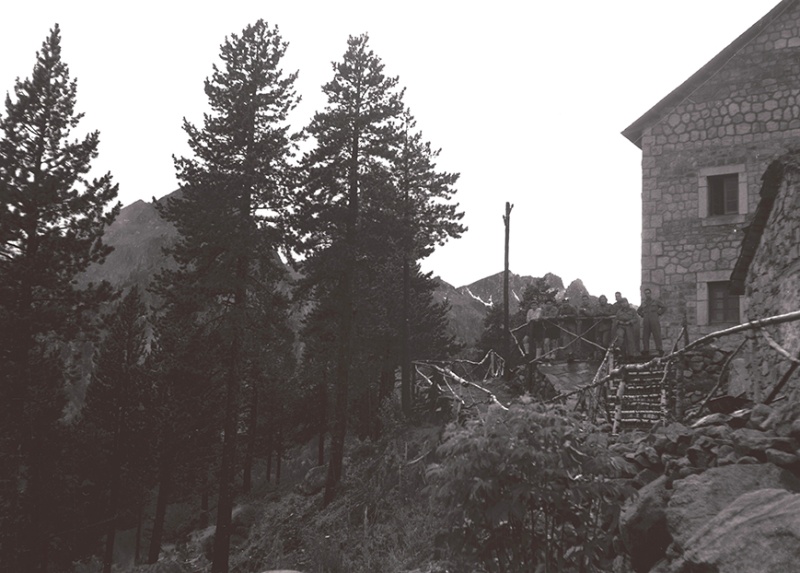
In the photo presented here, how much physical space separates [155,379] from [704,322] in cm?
2042

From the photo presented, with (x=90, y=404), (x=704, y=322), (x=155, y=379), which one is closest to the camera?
(x=704, y=322)

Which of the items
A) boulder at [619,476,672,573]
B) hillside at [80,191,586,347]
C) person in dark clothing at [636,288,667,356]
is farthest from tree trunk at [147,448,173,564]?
hillside at [80,191,586,347]

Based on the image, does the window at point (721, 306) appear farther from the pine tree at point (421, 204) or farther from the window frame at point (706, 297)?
the pine tree at point (421, 204)

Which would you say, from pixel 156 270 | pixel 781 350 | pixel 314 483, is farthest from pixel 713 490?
pixel 156 270

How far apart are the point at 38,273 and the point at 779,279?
17.2 m

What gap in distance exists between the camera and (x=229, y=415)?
1950 centimetres

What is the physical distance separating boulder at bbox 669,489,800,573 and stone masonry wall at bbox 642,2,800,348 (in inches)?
546

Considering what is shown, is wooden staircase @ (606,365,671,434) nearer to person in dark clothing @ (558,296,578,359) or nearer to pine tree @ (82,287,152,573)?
person in dark clothing @ (558,296,578,359)

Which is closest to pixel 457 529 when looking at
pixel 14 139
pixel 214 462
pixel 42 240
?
pixel 42 240

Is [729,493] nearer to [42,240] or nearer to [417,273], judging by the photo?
[42,240]

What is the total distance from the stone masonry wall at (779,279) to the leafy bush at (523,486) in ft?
12.3

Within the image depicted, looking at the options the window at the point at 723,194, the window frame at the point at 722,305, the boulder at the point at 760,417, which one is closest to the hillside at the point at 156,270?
the window at the point at 723,194

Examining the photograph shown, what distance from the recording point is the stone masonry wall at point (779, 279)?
7391 mm

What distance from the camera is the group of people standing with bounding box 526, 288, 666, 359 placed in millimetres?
16156
